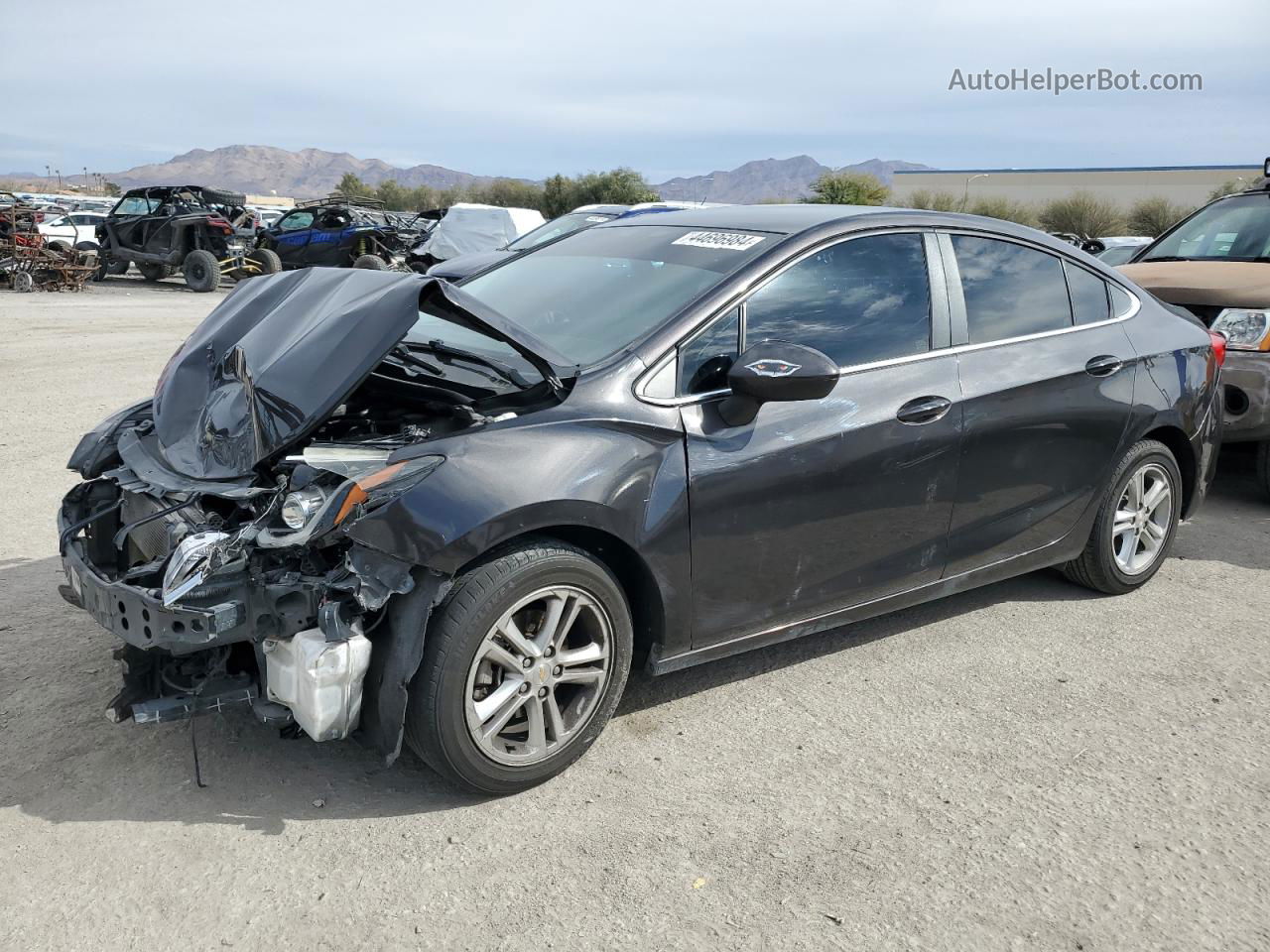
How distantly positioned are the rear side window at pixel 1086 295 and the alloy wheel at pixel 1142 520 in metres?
0.76

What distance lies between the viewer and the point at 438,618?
3.02 m

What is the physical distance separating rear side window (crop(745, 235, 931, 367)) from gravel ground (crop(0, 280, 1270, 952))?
129 centimetres

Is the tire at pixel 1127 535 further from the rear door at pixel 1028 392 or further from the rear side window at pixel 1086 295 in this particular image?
the rear side window at pixel 1086 295

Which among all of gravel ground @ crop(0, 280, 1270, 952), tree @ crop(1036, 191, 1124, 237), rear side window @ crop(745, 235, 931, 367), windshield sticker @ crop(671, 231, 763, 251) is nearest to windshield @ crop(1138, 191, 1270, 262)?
gravel ground @ crop(0, 280, 1270, 952)

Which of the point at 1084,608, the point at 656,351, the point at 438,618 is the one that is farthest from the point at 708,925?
the point at 1084,608

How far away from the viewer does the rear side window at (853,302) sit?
3.74 m

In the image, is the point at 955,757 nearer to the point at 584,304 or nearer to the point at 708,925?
the point at 708,925

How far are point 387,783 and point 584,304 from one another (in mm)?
1821

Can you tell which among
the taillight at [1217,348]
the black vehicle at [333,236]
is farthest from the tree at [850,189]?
the taillight at [1217,348]

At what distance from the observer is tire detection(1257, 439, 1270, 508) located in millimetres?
6637

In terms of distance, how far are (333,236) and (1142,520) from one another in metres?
20.0

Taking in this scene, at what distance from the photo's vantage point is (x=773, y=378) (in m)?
3.36

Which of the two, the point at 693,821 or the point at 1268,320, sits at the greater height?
the point at 1268,320

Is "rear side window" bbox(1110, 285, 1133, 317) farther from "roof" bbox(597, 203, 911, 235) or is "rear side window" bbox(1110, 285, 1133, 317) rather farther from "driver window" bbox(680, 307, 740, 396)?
"driver window" bbox(680, 307, 740, 396)
